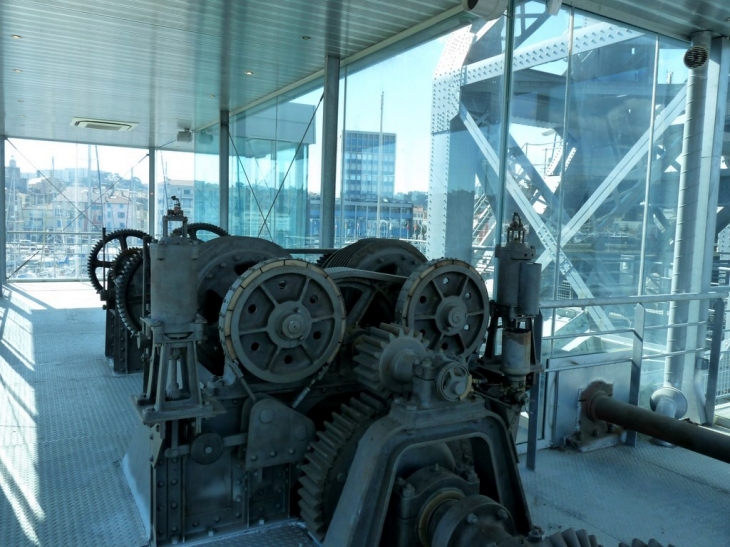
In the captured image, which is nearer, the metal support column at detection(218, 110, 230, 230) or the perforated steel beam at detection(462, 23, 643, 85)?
the perforated steel beam at detection(462, 23, 643, 85)

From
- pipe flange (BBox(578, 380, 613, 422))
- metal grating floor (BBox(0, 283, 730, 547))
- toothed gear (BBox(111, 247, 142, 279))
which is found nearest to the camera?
metal grating floor (BBox(0, 283, 730, 547))

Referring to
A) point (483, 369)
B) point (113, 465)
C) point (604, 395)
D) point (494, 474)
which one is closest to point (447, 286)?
point (483, 369)

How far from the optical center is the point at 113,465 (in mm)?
3264

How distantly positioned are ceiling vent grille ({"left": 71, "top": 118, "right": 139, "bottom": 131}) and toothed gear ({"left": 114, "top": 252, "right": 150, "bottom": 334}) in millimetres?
6796

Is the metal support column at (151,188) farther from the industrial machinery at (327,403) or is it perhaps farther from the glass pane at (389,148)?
the industrial machinery at (327,403)

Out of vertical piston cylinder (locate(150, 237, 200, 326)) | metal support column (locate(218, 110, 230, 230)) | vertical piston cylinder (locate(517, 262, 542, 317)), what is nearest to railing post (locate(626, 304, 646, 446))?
vertical piston cylinder (locate(517, 262, 542, 317))

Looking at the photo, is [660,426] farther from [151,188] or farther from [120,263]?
[151,188]

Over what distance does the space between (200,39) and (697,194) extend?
4504 millimetres

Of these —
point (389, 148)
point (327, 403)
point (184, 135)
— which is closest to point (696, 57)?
point (389, 148)

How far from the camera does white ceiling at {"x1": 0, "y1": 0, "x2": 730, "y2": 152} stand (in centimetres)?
455

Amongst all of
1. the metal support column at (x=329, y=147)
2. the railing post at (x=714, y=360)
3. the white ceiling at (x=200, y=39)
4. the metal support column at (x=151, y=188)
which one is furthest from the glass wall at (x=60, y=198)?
the railing post at (x=714, y=360)

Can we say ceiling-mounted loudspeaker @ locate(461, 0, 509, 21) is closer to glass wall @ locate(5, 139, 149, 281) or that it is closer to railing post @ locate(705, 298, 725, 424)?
railing post @ locate(705, 298, 725, 424)

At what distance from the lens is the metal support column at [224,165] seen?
9.09 meters

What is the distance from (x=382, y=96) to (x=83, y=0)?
99.6 inches
